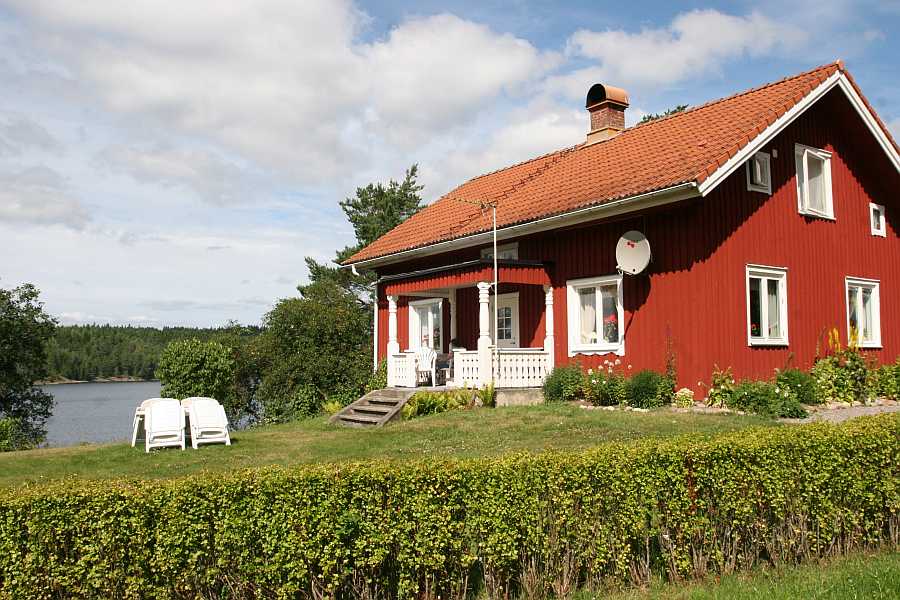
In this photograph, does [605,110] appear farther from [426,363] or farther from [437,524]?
[437,524]

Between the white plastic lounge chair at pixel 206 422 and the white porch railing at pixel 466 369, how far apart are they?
5.25 meters

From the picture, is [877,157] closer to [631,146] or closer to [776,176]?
[776,176]

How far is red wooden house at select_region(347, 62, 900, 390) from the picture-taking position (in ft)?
45.6

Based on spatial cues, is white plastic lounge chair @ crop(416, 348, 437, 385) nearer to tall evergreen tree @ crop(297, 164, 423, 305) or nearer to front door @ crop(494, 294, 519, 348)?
front door @ crop(494, 294, 519, 348)

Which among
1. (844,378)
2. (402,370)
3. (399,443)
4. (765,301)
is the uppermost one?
(765,301)

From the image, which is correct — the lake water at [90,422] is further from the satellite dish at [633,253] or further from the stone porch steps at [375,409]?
the satellite dish at [633,253]

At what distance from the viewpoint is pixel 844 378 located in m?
14.6

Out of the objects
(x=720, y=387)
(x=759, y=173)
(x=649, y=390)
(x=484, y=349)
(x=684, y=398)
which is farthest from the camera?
(x=484, y=349)

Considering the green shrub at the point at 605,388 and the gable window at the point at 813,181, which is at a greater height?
the gable window at the point at 813,181

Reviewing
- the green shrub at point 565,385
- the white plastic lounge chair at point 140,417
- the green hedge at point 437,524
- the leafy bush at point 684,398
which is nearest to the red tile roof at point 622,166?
the green shrub at point 565,385

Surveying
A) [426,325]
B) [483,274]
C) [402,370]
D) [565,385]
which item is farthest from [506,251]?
[565,385]

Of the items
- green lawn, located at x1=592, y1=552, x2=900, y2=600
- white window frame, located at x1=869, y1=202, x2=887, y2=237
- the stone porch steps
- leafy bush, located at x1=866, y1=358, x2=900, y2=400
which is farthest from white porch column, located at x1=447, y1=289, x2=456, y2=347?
green lawn, located at x1=592, y1=552, x2=900, y2=600

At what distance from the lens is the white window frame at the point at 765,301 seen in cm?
1425

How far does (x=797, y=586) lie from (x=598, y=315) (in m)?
10.3
